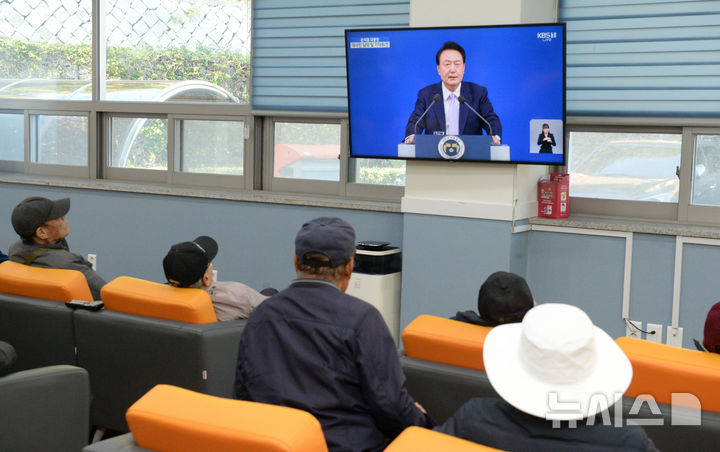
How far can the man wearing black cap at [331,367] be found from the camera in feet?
6.83

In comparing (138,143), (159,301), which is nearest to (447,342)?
(159,301)

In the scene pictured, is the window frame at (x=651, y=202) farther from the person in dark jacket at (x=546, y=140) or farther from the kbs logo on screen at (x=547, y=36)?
the kbs logo on screen at (x=547, y=36)

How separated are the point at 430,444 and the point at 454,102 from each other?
3303mm

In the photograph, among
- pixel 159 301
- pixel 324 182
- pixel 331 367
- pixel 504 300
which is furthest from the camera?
pixel 324 182

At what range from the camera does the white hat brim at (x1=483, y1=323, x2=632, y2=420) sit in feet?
5.25

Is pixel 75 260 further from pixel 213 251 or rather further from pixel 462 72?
pixel 462 72

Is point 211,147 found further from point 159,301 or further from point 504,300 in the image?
point 504,300

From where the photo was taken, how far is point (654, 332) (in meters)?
4.55

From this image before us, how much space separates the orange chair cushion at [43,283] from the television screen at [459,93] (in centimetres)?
206

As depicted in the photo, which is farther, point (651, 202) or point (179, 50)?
point (179, 50)

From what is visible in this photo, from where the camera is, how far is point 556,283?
15.8 ft

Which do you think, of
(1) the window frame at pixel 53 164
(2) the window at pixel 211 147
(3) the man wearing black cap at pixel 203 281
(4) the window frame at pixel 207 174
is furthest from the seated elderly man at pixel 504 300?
(1) the window frame at pixel 53 164

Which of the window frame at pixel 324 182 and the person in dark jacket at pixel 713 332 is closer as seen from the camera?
the person in dark jacket at pixel 713 332

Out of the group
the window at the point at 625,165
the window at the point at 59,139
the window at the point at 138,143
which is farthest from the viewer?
the window at the point at 59,139
